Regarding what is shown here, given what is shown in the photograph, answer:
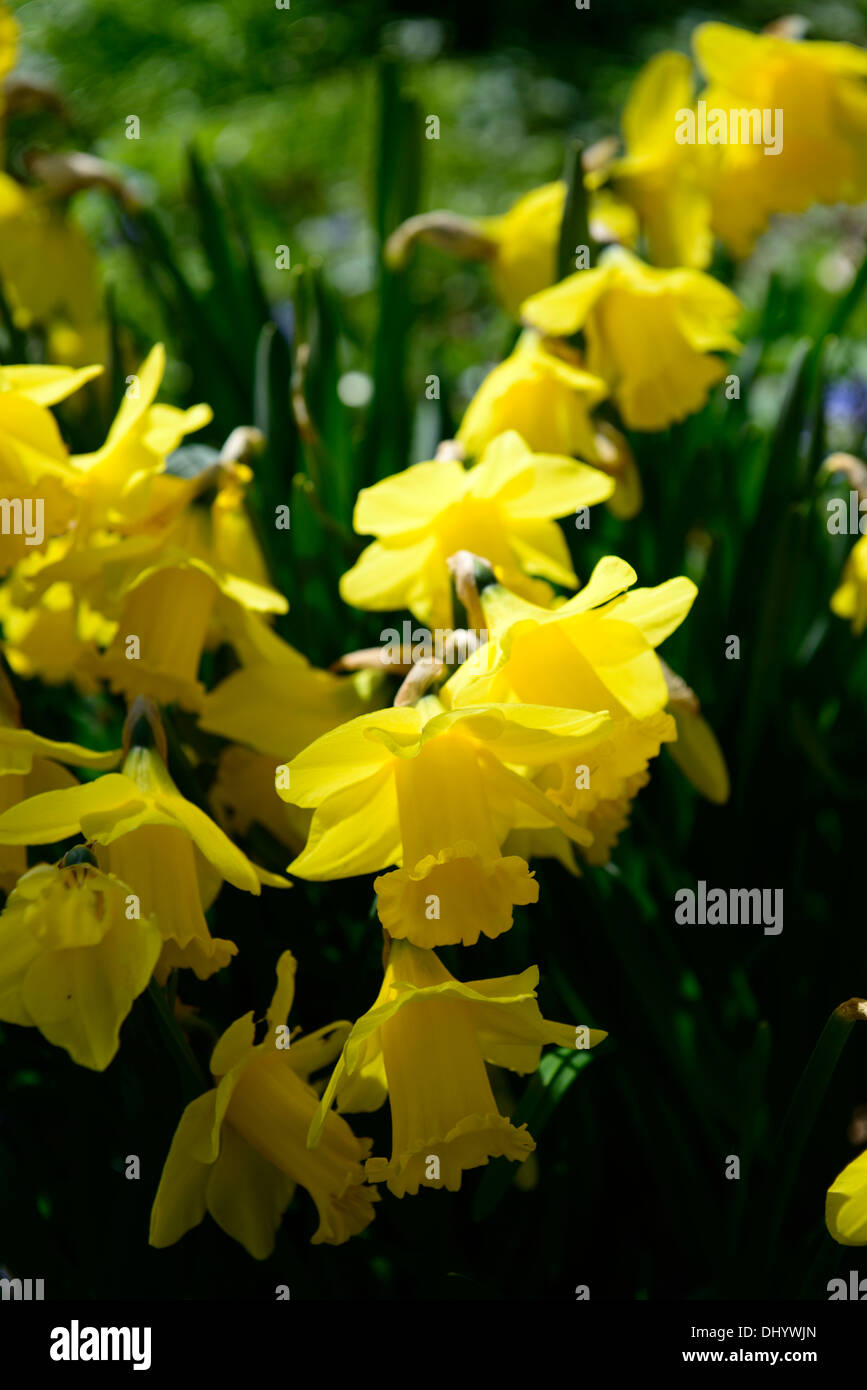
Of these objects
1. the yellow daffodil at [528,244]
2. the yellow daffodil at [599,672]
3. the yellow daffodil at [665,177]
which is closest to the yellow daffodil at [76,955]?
the yellow daffodil at [599,672]

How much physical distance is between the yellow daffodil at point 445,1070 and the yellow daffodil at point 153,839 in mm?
125

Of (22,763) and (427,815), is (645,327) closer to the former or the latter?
(427,815)

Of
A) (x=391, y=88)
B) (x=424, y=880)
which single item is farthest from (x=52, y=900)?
(x=391, y=88)

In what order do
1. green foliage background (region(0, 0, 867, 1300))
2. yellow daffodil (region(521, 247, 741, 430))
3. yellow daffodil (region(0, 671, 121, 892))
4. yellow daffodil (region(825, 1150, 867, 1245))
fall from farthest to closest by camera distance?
yellow daffodil (region(521, 247, 741, 430))
green foliage background (region(0, 0, 867, 1300))
yellow daffodil (region(0, 671, 121, 892))
yellow daffodil (region(825, 1150, 867, 1245))

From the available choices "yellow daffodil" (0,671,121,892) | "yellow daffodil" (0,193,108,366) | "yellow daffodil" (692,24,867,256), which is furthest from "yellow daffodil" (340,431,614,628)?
"yellow daffodil" (0,193,108,366)

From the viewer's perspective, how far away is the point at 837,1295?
0.97 meters

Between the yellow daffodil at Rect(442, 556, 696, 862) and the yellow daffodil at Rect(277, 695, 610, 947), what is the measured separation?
4cm

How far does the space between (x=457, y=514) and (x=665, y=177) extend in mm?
703

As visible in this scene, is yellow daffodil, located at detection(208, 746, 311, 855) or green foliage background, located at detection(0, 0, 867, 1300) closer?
green foliage background, located at detection(0, 0, 867, 1300)

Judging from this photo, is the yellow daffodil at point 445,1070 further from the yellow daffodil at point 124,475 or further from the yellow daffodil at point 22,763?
the yellow daffodil at point 124,475

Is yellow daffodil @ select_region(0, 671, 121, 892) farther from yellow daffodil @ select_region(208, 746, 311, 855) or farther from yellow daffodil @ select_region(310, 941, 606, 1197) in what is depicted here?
yellow daffodil @ select_region(310, 941, 606, 1197)

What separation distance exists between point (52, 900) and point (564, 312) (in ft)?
2.50

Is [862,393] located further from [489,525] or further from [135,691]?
[135,691]

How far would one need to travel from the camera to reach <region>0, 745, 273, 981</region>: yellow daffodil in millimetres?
810
